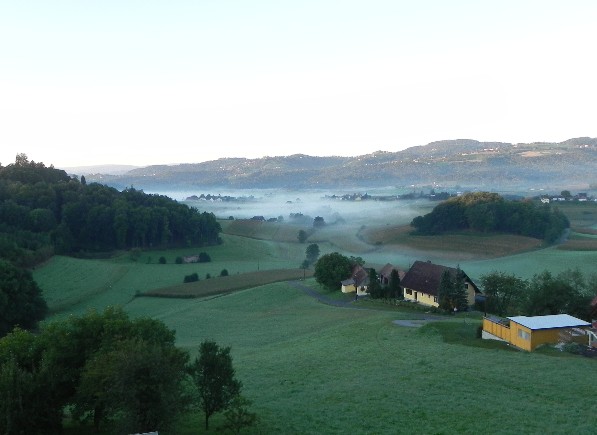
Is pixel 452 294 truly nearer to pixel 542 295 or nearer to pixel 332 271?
pixel 542 295

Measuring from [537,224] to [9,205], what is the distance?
85531mm

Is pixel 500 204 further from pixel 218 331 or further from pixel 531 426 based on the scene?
pixel 531 426

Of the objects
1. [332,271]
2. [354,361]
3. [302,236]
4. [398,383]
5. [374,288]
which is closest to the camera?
→ [398,383]

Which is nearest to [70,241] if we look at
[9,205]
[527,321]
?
[9,205]

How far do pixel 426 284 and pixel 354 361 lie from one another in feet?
76.3

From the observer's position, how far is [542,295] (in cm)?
3838

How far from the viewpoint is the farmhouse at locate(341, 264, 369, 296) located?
5816cm

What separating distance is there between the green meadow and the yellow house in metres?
0.83

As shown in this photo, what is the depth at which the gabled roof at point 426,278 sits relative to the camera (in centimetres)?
5016

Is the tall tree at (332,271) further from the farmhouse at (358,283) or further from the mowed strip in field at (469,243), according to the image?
the mowed strip in field at (469,243)

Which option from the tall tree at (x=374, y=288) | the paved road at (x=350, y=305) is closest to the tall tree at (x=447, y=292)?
the paved road at (x=350, y=305)

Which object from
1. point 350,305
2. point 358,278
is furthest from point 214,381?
point 358,278

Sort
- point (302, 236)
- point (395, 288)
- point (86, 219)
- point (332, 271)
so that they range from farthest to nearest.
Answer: point (302, 236)
point (86, 219)
point (332, 271)
point (395, 288)

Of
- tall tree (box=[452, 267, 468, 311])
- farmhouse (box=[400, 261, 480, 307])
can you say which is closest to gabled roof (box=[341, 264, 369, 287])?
farmhouse (box=[400, 261, 480, 307])
